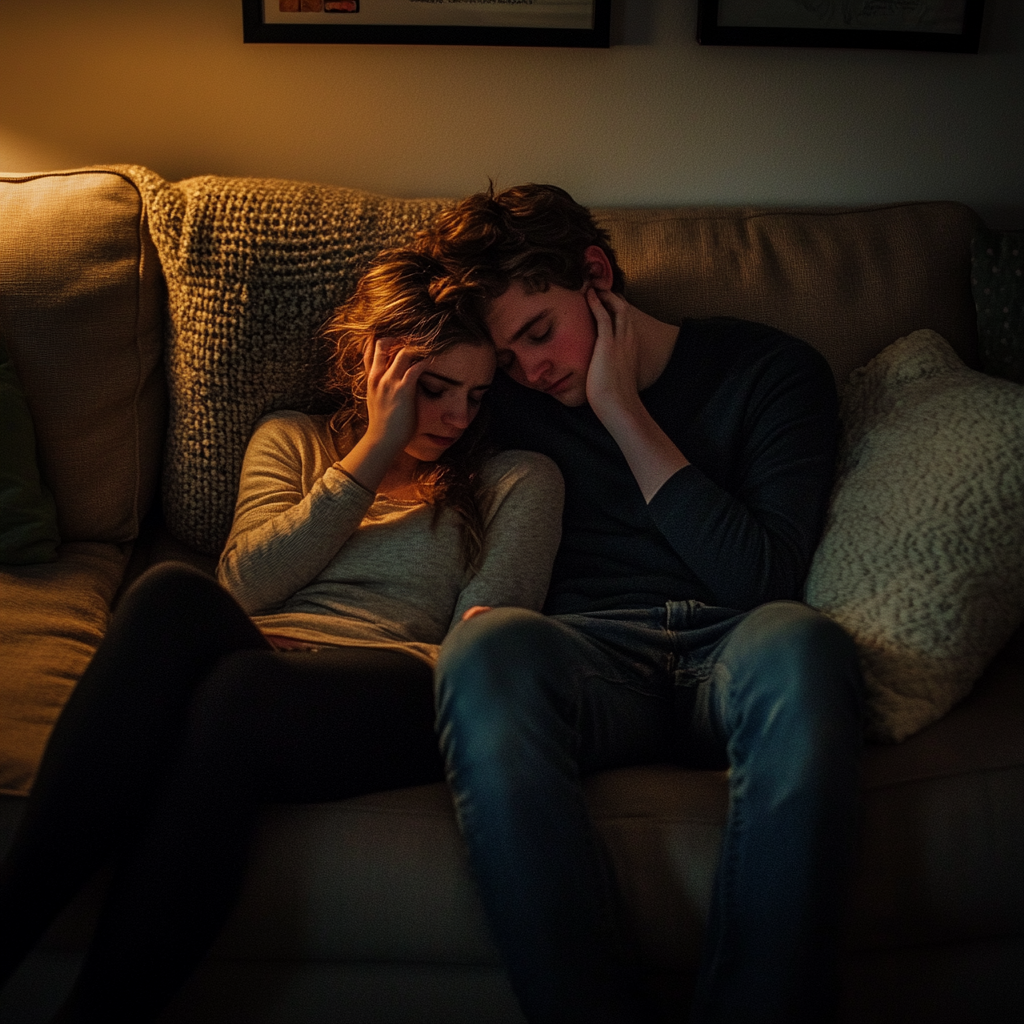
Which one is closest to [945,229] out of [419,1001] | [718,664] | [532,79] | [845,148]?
[845,148]

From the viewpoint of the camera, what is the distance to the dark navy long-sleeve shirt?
4.27 feet

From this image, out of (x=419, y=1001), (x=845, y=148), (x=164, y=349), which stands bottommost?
(x=419, y=1001)

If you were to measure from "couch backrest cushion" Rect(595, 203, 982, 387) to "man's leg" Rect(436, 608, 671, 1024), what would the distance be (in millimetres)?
710

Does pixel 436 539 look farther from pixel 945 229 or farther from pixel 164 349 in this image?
pixel 945 229

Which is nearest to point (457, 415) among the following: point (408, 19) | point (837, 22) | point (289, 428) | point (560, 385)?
point (560, 385)

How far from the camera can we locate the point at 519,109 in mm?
1876

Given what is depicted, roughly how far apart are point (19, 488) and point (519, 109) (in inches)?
42.9

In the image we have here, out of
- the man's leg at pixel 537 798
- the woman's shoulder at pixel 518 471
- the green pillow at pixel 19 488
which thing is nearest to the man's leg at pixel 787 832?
the man's leg at pixel 537 798

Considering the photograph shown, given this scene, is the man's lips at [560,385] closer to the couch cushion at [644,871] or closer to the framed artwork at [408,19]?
the couch cushion at [644,871]

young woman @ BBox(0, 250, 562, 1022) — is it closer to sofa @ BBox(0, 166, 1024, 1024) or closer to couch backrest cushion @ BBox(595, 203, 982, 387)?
sofa @ BBox(0, 166, 1024, 1024)

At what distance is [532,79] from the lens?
186 cm

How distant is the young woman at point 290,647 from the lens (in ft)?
3.19

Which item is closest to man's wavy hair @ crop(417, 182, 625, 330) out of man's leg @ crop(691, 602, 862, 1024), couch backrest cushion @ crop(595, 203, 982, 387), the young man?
the young man

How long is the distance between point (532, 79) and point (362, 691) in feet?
4.07
